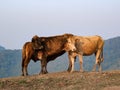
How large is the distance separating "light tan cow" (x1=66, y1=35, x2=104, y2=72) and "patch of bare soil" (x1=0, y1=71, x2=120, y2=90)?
3.10 metres

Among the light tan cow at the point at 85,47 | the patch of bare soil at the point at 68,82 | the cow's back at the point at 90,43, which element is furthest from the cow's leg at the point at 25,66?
the cow's back at the point at 90,43

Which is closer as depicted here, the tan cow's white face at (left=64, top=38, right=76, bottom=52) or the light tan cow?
the tan cow's white face at (left=64, top=38, right=76, bottom=52)

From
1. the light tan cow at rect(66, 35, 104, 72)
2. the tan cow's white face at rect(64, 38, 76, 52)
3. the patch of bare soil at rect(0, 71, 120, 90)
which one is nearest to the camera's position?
the patch of bare soil at rect(0, 71, 120, 90)

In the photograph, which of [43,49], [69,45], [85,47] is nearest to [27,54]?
[43,49]

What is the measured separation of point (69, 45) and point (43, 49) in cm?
152

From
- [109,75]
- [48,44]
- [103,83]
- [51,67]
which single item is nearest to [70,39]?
[48,44]

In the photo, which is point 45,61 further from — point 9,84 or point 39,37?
point 9,84

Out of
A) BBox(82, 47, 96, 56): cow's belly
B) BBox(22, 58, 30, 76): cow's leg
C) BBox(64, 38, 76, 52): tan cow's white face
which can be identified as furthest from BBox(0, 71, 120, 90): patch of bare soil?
BBox(82, 47, 96, 56): cow's belly

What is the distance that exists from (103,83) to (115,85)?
632 mm

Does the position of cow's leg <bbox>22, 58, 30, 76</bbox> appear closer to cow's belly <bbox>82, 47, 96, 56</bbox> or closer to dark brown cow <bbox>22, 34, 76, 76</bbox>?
dark brown cow <bbox>22, 34, 76, 76</bbox>

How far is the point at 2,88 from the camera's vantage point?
63.8 ft

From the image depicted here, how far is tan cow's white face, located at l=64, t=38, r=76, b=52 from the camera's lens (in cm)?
2519

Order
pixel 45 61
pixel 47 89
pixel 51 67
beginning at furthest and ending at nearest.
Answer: pixel 51 67, pixel 45 61, pixel 47 89

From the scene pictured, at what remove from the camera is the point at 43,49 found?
2509 cm
